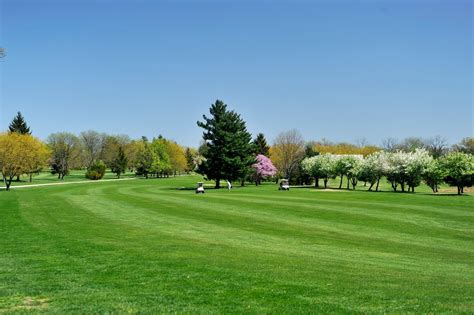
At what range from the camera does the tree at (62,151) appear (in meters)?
130

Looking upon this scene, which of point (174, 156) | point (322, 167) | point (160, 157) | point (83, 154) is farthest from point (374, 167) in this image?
point (83, 154)

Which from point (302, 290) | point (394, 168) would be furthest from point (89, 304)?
point (394, 168)

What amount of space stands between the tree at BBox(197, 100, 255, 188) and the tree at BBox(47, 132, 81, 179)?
6237cm

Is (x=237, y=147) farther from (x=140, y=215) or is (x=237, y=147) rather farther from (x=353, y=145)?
(x=353, y=145)

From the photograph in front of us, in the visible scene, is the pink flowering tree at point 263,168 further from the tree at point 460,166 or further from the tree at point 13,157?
the tree at point 13,157

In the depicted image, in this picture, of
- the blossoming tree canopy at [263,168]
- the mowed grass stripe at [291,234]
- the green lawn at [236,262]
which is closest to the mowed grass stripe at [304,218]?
the green lawn at [236,262]

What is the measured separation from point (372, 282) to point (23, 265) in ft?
31.6

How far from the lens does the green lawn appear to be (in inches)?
370

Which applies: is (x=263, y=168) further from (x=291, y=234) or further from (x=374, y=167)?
(x=291, y=234)

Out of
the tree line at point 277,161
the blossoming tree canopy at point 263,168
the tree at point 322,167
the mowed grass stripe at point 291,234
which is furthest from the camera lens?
the blossoming tree canopy at point 263,168

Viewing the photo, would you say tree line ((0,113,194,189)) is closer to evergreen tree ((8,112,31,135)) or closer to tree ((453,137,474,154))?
evergreen tree ((8,112,31,135))

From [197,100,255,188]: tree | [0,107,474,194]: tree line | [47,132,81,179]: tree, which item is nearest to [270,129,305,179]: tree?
[0,107,474,194]: tree line

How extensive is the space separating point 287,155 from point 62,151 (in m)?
66.9

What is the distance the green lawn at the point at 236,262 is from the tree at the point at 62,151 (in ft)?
348
